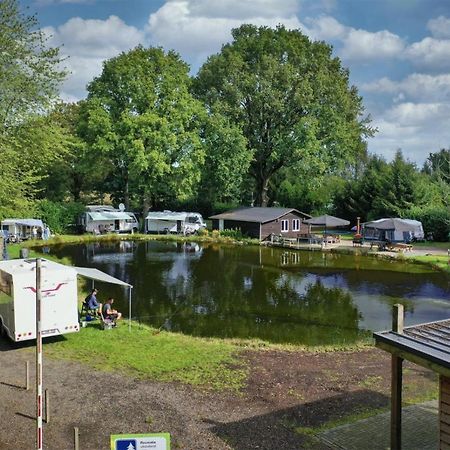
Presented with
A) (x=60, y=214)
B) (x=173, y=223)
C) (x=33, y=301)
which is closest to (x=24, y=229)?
(x=60, y=214)

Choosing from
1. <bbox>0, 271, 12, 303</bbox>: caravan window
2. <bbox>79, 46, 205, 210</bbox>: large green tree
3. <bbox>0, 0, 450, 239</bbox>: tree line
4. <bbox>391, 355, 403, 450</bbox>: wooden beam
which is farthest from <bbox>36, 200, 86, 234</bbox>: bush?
<bbox>391, 355, 403, 450</bbox>: wooden beam

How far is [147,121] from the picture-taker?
4966 centimetres

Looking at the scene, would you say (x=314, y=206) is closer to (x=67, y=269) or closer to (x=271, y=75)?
(x=271, y=75)

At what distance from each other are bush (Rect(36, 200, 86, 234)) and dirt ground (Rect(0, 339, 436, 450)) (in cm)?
3576

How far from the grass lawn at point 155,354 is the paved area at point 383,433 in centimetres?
325

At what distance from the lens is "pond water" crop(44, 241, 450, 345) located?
795 inches

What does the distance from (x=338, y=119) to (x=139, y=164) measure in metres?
21.6

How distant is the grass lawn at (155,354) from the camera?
1365 cm

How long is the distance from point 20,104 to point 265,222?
26.1 meters

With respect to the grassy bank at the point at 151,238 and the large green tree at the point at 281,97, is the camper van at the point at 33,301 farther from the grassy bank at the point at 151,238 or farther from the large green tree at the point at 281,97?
the large green tree at the point at 281,97

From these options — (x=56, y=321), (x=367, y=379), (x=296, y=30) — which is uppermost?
(x=296, y=30)

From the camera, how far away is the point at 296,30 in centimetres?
5825

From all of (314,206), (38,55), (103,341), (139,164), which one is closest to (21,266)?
(103,341)

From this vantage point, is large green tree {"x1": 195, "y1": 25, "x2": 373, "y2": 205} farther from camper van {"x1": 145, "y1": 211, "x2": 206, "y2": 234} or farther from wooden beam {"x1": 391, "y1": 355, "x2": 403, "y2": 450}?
wooden beam {"x1": 391, "y1": 355, "x2": 403, "y2": 450}
